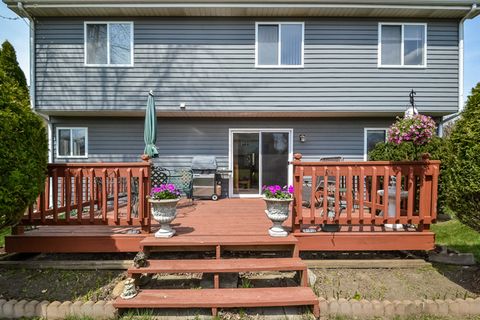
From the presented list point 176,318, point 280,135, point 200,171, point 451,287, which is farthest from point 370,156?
point 176,318

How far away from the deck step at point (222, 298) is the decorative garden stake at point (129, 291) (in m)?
0.04

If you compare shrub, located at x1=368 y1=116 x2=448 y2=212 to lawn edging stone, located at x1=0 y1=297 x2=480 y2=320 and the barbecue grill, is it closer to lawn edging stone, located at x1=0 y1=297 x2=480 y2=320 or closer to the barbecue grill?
lawn edging stone, located at x1=0 y1=297 x2=480 y2=320

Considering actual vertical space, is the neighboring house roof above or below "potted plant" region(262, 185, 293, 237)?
above

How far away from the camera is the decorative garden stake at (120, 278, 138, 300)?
274 centimetres

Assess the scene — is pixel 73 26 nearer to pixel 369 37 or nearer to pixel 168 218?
pixel 168 218

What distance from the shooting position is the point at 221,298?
2.74 m

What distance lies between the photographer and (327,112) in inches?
264

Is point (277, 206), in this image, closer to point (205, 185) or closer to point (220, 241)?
point (220, 241)

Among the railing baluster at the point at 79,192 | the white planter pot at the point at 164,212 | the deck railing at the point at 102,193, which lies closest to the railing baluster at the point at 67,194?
the deck railing at the point at 102,193

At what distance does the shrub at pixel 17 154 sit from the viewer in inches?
111

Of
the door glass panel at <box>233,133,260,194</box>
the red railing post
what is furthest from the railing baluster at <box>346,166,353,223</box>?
the door glass panel at <box>233,133,260,194</box>

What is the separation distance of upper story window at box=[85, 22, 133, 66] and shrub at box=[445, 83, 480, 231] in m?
6.91

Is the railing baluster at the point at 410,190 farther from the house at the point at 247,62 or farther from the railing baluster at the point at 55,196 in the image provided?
the railing baluster at the point at 55,196

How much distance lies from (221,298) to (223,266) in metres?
0.36
